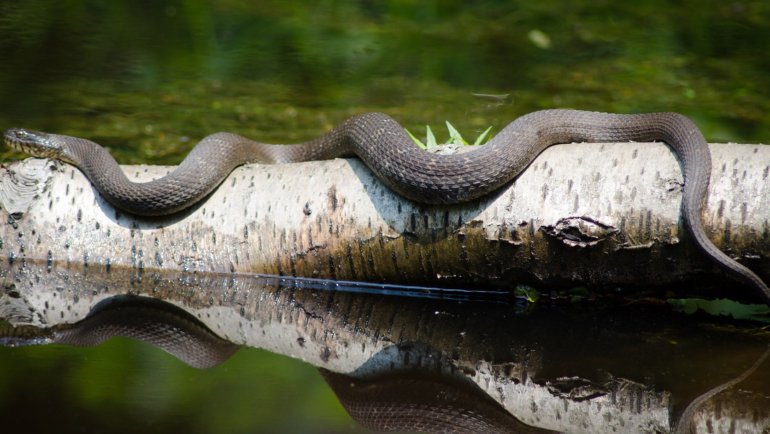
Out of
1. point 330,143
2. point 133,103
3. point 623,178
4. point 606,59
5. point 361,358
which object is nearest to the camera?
point 361,358

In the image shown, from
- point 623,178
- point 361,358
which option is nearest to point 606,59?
point 623,178

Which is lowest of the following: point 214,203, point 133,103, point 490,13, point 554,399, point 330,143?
point 554,399

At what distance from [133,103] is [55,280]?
3844mm

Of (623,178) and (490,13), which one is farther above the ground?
(490,13)

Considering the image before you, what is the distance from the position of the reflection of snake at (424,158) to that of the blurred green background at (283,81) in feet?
4.68

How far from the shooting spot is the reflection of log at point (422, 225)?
459cm

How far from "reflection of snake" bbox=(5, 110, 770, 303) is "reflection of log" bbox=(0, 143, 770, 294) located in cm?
10

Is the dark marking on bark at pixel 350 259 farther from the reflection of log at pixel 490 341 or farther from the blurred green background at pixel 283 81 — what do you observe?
the blurred green background at pixel 283 81

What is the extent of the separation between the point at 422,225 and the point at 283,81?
5.30 metres

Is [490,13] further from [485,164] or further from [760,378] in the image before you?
[760,378]

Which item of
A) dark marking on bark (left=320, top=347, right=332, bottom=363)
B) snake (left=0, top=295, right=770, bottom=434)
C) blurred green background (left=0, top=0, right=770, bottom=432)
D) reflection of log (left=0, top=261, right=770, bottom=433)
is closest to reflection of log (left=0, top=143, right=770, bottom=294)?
reflection of log (left=0, top=261, right=770, bottom=433)

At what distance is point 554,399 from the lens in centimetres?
355

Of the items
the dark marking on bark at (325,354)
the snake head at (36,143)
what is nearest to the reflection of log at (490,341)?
the dark marking on bark at (325,354)

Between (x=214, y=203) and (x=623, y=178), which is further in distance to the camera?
(x=214, y=203)
